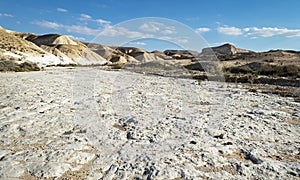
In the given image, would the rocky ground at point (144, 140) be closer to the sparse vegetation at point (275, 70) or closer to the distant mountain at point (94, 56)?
the sparse vegetation at point (275, 70)

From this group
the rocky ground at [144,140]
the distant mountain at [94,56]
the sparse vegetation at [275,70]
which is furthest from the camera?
the distant mountain at [94,56]

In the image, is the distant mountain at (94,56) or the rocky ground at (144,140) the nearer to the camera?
the rocky ground at (144,140)

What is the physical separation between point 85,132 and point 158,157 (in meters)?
2.14

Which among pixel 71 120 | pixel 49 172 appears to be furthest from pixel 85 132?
pixel 49 172

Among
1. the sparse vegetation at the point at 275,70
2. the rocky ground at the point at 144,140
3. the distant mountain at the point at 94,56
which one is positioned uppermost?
the distant mountain at the point at 94,56

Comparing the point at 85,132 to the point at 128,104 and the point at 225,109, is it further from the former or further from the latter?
the point at 225,109

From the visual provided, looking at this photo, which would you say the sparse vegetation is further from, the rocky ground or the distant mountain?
the rocky ground

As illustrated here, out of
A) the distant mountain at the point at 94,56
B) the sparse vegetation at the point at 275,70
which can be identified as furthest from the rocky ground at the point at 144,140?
the distant mountain at the point at 94,56

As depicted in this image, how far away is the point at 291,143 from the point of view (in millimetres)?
5133

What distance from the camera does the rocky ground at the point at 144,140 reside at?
388 centimetres

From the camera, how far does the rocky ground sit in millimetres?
3875

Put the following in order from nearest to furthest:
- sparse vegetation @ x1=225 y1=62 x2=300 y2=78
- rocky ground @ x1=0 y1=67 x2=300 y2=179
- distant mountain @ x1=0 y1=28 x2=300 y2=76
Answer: rocky ground @ x1=0 y1=67 x2=300 y2=179 < sparse vegetation @ x1=225 y1=62 x2=300 y2=78 < distant mountain @ x1=0 y1=28 x2=300 y2=76

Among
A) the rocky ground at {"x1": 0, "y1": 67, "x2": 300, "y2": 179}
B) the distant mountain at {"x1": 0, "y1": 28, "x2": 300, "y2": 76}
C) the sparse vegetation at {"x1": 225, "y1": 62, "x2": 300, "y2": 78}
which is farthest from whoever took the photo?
the distant mountain at {"x1": 0, "y1": 28, "x2": 300, "y2": 76}

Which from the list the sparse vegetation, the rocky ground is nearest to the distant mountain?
the sparse vegetation
